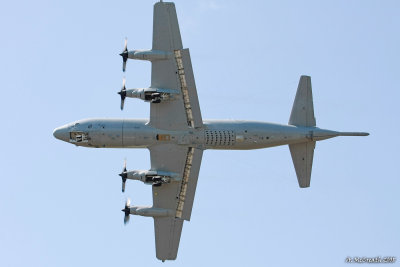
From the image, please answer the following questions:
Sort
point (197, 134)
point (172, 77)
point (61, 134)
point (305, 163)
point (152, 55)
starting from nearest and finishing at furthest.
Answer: point (152, 55), point (172, 77), point (197, 134), point (61, 134), point (305, 163)

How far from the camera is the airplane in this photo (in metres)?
49.1

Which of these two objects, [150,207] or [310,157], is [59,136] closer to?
[150,207]

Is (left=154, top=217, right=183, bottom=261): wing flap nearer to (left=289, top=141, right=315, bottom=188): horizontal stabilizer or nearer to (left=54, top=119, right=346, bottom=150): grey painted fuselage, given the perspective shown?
(left=54, top=119, right=346, bottom=150): grey painted fuselage

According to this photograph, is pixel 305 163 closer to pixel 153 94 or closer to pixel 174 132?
pixel 174 132

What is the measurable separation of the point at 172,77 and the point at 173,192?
9021mm

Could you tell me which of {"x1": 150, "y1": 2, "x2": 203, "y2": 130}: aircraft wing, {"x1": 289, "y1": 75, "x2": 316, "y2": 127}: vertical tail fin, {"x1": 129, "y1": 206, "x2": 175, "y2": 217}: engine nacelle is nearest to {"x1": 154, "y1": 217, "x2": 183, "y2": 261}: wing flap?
{"x1": 129, "y1": 206, "x2": 175, "y2": 217}: engine nacelle

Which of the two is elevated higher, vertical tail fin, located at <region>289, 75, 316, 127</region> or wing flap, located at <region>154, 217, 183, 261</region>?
vertical tail fin, located at <region>289, 75, 316, 127</region>

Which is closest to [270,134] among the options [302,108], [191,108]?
[302,108]

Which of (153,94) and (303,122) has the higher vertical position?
(153,94)

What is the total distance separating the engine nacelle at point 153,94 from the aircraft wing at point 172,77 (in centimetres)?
45

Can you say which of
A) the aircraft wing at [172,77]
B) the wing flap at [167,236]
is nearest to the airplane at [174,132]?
the aircraft wing at [172,77]

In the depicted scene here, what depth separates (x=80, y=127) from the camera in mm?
50188

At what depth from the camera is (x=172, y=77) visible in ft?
162

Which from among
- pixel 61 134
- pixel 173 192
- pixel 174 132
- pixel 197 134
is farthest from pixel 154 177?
pixel 61 134
